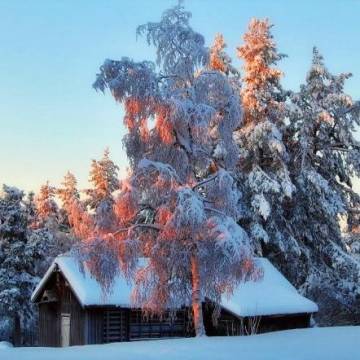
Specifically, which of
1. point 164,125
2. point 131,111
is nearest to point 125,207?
point 164,125

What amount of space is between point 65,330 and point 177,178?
10.6 metres

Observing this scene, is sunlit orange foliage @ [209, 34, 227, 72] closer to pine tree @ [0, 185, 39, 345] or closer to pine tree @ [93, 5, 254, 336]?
pine tree @ [0, 185, 39, 345]

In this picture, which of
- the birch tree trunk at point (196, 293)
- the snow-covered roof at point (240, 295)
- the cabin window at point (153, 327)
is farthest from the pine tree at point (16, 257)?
the birch tree trunk at point (196, 293)

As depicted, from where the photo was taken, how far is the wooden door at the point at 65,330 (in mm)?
22595

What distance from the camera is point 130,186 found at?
48.8 ft

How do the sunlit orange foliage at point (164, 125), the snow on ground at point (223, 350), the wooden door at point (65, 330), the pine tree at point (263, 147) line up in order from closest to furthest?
the snow on ground at point (223, 350), the sunlit orange foliage at point (164, 125), the wooden door at point (65, 330), the pine tree at point (263, 147)

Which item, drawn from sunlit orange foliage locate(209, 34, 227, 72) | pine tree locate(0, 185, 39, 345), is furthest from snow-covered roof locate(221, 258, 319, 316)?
pine tree locate(0, 185, 39, 345)

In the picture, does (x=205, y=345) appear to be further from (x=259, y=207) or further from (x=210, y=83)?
(x=259, y=207)

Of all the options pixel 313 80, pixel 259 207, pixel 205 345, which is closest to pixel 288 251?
pixel 259 207

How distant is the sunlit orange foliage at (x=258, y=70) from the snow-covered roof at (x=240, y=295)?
8.56 m

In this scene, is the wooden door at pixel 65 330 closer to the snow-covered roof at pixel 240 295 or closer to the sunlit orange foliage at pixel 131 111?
the snow-covered roof at pixel 240 295

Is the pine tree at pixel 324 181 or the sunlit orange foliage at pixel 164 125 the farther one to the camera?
→ the pine tree at pixel 324 181

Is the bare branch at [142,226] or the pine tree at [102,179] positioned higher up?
the pine tree at [102,179]

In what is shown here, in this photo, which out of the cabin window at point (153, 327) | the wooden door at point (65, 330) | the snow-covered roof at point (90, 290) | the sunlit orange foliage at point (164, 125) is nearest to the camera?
the sunlit orange foliage at point (164, 125)
